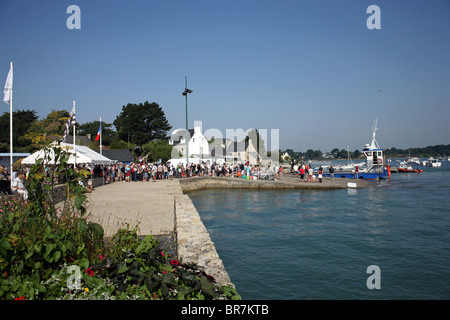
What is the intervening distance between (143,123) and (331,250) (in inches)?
2943

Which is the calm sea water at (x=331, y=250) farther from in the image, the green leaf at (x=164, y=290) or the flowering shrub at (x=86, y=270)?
the green leaf at (x=164, y=290)

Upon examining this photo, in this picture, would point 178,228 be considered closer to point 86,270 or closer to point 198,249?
point 198,249

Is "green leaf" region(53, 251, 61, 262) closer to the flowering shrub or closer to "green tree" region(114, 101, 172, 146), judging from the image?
the flowering shrub

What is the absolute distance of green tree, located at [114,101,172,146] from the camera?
7762 centimetres

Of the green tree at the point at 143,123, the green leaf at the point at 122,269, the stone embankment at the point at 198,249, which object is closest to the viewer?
the green leaf at the point at 122,269

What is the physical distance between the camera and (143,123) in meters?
78.8

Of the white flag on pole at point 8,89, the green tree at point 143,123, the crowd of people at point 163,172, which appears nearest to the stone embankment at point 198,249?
the white flag on pole at point 8,89

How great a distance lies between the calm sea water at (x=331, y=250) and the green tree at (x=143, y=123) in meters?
65.7

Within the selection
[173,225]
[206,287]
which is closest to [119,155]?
[173,225]

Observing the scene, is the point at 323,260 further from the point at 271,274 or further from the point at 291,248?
the point at 271,274

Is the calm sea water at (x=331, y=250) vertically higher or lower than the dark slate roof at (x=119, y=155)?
lower

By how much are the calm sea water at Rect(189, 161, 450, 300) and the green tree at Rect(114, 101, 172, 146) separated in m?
65.7

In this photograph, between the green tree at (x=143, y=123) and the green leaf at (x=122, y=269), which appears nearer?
the green leaf at (x=122, y=269)

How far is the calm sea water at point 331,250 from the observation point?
6566mm
